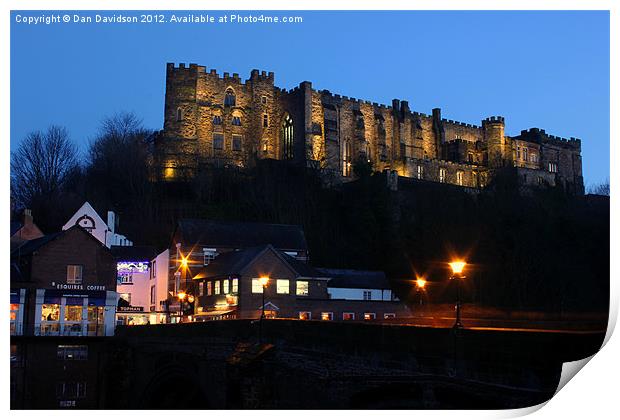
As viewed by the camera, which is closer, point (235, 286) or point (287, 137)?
point (235, 286)

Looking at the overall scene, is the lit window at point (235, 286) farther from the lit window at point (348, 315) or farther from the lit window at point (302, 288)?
the lit window at point (348, 315)

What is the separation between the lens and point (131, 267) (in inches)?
1925

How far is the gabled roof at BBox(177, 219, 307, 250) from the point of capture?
46.6 metres

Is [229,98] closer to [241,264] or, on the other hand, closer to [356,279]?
[356,279]

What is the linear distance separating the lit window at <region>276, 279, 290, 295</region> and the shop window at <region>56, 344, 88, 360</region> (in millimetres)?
9837

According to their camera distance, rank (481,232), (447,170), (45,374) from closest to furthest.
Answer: (45,374)
(481,232)
(447,170)

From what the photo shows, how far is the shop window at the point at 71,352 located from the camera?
131 feet

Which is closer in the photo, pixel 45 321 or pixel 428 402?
pixel 428 402

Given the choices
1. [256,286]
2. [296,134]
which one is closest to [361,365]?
[256,286]

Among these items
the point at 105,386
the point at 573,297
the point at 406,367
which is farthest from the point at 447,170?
the point at 406,367

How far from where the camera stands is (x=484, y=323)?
30.6 m

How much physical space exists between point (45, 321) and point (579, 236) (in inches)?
1057

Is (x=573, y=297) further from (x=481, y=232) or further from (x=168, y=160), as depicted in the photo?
(x=168, y=160)

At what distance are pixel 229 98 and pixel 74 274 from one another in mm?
30098
